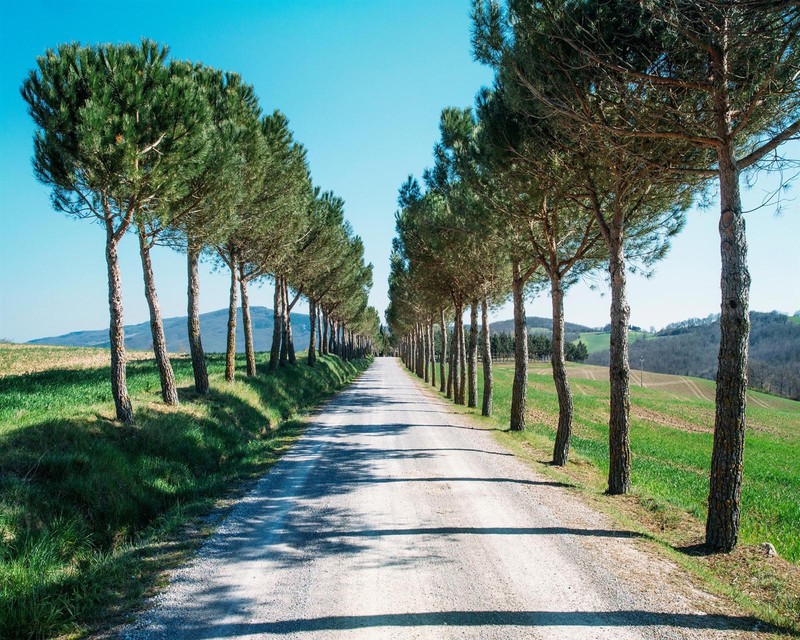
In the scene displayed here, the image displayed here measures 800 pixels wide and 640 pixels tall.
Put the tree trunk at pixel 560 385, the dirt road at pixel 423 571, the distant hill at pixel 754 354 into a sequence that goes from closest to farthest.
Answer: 1. the dirt road at pixel 423 571
2. the tree trunk at pixel 560 385
3. the distant hill at pixel 754 354

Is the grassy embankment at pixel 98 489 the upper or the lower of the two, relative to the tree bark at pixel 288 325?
lower

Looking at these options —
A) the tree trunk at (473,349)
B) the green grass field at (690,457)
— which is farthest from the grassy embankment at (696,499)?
the tree trunk at (473,349)

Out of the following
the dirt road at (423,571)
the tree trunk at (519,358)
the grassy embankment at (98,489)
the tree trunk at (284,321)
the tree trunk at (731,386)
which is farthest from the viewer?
the tree trunk at (284,321)

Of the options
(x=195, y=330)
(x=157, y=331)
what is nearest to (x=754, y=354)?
(x=195, y=330)

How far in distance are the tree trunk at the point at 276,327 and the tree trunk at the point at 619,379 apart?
1951 cm

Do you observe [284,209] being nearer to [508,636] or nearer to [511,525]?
[511,525]

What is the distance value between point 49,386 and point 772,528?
739 inches

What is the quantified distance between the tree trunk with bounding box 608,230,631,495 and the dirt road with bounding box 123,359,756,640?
3.70 ft

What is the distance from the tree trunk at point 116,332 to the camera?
10.0 meters

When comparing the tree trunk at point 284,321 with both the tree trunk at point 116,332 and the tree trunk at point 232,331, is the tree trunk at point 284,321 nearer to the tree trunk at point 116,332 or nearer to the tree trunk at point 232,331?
the tree trunk at point 232,331

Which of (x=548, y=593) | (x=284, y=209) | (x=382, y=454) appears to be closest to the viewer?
(x=548, y=593)

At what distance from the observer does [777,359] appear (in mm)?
142000

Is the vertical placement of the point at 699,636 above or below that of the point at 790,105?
below

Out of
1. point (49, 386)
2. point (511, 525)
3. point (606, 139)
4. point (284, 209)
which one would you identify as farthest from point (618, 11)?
point (49, 386)
